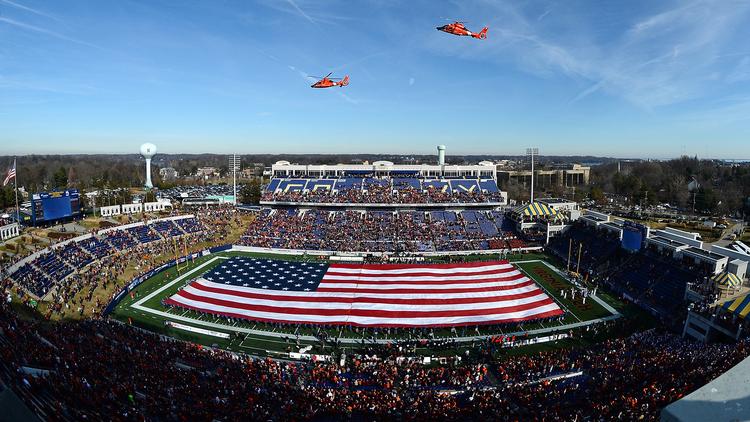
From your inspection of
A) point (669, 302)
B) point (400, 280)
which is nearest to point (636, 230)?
point (669, 302)

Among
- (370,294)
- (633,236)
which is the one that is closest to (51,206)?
(370,294)

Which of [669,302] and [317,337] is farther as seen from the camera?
[669,302]

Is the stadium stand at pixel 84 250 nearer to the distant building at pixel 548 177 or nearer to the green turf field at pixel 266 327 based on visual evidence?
the green turf field at pixel 266 327

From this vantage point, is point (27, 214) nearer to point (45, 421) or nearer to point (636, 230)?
point (45, 421)

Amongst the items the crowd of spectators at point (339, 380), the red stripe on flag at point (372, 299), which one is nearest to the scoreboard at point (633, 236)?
the red stripe on flag at point (372, 299)

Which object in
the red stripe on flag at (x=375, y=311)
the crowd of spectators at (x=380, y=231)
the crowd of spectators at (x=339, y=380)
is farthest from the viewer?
the crowd of spectators at (x=380, y=231)

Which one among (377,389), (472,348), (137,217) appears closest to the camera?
(377,389)

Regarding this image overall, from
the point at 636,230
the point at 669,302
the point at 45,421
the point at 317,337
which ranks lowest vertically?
the point at 317,337

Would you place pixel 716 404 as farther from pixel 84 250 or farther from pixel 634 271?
pixel 84 250

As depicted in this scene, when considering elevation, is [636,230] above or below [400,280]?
above
